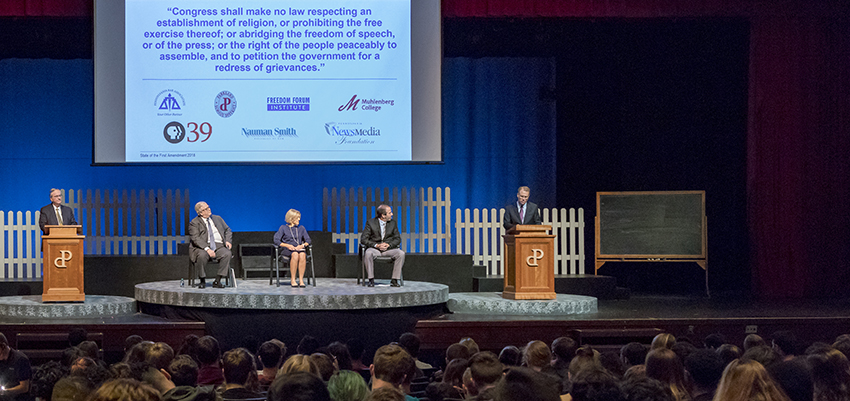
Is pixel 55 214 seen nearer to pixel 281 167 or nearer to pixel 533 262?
pixel 281 167

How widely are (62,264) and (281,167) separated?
371cm

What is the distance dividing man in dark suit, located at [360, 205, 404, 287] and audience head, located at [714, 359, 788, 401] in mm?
5365

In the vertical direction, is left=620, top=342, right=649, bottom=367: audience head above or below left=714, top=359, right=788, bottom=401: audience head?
below

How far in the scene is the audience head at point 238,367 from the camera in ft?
10.6

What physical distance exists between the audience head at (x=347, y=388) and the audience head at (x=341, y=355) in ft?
4.69

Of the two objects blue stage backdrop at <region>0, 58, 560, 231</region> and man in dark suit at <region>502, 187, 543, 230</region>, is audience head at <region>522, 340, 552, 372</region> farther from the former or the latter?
blue stage backdrop at <region>0, 58, 560, 231</region>

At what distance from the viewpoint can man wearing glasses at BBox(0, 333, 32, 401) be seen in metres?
4.19

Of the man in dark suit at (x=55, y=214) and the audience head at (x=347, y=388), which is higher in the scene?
the man in dark suit at (x=55, y=214)

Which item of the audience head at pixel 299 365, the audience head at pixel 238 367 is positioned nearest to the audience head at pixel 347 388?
the audience head at pixel 299 365

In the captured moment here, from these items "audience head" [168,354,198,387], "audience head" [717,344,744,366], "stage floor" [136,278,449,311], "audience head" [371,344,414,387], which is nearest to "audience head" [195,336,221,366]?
"audience head" [168,354,198,387]

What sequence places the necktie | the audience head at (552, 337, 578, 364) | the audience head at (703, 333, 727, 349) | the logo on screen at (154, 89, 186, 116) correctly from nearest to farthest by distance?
the audience head at (552, 337, 578, 364) < the audience head at (703, 333, 727, 349) < the necktie < the logo on screen at (154, 89, 186, 116)

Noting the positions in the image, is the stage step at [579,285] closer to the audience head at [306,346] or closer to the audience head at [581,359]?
the audience head at [306,346]

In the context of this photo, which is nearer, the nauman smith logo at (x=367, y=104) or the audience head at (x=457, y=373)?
the audience head at (x=457, y=373)

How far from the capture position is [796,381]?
2775 millimetres
